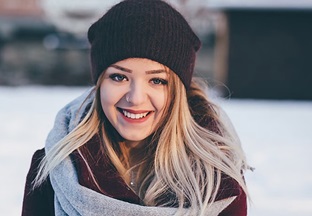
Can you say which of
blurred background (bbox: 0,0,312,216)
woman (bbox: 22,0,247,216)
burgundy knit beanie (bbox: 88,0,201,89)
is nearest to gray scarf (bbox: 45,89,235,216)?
woman (bbox: 22,0,247,216)

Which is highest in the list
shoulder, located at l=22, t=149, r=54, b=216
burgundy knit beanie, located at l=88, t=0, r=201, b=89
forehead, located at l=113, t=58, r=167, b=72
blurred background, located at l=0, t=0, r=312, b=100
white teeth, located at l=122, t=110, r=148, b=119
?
burgundy knit beanie, located at l=88, t=0, r=201, b=89

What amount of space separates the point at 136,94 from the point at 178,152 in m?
0.27

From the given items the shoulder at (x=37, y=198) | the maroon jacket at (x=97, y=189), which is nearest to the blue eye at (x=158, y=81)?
the maroon jacket at (x=97, y=189)

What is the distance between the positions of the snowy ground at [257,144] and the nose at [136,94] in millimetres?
649

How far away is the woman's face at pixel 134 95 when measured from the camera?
1.82 metres

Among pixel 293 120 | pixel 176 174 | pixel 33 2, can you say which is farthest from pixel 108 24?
pixel 33 2

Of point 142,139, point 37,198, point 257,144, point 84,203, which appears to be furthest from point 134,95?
point 257,144

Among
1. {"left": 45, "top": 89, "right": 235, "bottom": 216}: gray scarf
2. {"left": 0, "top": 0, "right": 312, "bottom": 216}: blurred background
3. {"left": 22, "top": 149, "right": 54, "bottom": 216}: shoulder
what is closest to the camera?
{"left": 45, "top": 89, "right": 235, "bottom": 216}: gray scarf

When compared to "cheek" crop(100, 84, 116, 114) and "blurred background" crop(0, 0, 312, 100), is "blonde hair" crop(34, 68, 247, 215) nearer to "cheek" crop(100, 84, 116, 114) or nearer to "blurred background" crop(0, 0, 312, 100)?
"cheek" crop(100, 84, 116, 114)

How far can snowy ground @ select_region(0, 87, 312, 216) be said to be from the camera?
4129 mm

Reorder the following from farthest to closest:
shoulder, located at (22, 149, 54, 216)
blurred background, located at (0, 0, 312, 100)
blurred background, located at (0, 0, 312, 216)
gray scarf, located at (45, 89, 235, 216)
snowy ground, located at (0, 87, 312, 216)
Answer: blurred background, located at (0, 0, 312, 100)
blurred background, located at (0, 0, 312, 216)
snowy ground, located at (0, 87, 312, 216)
shoulder, located at (22, 149, 54, 216)
gray scarf, located at (45, 89, 235, 216)

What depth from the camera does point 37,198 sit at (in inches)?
77.7

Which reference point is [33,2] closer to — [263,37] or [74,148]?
[263,37]

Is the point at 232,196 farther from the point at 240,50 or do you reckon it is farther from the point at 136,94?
the point at 240,50
